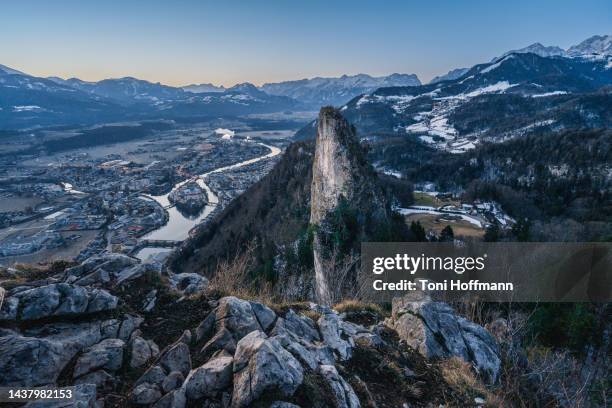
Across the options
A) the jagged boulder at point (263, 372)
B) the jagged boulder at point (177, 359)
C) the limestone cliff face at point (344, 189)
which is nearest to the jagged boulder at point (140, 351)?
the jagged boulder at point (177, 359)

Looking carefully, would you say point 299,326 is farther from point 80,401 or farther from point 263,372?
point 80,401

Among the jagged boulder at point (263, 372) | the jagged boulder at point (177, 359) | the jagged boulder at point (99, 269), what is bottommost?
the jagged boulder at point (99, 269)

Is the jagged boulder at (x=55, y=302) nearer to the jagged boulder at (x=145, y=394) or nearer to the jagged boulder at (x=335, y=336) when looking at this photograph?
the jagged boulder at (x=145, y=394)

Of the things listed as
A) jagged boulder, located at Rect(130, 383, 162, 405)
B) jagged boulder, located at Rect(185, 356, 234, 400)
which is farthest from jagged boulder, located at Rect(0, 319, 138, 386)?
jagged boulder, located at Rect(185, 356, 234, 400)

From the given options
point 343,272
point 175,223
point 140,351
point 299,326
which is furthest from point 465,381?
point 175,223

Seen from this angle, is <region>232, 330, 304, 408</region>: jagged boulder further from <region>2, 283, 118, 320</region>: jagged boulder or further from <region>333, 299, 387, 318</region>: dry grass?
<region>333, 299, 387, 318</region>: dry grass

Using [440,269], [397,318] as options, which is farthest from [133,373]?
[440,269]

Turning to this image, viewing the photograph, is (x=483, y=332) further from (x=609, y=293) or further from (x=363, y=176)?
(x=609, y=293)
